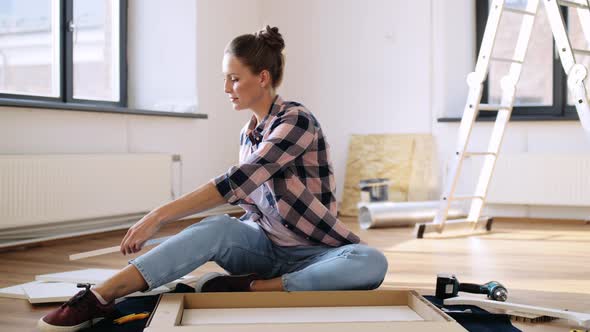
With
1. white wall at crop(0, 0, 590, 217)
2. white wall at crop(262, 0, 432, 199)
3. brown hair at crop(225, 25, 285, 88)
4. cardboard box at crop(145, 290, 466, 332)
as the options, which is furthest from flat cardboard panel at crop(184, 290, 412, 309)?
white wall at crop(262, 0, 432, 199)

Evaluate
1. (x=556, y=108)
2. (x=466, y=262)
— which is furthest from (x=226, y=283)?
(x=556, y=108)

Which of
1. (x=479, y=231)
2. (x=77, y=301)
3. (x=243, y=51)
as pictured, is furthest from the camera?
(x=479, y=231)

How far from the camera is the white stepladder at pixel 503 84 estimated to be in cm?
357

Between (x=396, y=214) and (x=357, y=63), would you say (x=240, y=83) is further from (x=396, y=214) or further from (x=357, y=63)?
(x=357, y=63)

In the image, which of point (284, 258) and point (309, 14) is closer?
point (284, 258)

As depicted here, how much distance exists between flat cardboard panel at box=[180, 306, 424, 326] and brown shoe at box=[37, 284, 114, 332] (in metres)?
0.22

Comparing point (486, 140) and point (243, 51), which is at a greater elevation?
point (243, 51)

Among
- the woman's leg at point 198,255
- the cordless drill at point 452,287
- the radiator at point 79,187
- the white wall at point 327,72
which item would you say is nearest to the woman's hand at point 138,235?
the woman's leg at point 198,255

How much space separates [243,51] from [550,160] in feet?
11.2

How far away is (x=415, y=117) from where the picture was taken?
5.54 m

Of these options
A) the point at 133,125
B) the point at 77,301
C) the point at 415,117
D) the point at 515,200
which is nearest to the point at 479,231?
the point at 515,200

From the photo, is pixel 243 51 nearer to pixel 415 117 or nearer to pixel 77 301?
pixel 77 301

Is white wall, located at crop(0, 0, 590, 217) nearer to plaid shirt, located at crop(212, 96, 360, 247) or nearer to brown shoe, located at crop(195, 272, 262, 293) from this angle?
brown shoe, located at crop(195, 272, 262, 293)

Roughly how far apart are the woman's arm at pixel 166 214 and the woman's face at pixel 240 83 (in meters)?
0.34
